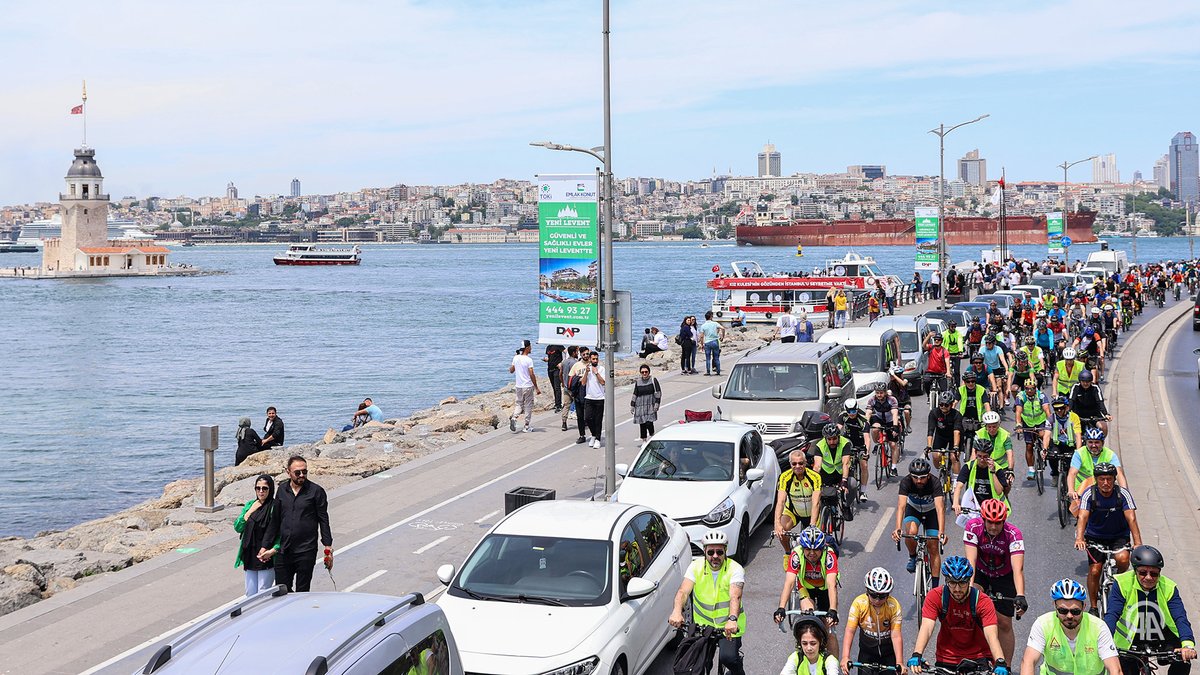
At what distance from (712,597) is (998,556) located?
7.53 ft

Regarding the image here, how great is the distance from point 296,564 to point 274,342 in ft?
220

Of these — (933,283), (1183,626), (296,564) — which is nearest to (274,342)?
(933,283)

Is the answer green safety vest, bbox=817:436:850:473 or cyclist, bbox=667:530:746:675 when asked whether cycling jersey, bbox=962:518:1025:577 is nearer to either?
cyclist, bbox=667:530:746:675

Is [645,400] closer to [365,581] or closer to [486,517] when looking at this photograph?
[486,517]

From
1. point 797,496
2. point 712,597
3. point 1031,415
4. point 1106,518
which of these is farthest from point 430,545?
point 1031,415

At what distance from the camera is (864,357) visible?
24.7 metres

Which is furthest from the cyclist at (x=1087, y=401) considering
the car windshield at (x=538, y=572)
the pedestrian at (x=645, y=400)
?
the car windshield at (x=538, y=572)

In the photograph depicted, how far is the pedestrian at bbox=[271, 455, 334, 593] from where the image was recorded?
11039 millimetres

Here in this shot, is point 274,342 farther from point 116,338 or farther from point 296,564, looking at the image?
point 296,564

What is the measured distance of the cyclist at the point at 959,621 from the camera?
7.88m

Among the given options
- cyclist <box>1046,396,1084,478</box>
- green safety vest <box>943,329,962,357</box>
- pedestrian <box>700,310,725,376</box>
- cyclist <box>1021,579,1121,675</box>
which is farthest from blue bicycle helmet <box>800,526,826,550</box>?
pedestrian <box>700,310,725,376</box>

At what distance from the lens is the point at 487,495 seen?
17.9 meters

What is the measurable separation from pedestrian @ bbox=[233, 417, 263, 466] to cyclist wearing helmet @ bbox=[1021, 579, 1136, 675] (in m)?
17.2

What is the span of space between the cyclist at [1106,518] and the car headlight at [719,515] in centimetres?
382
